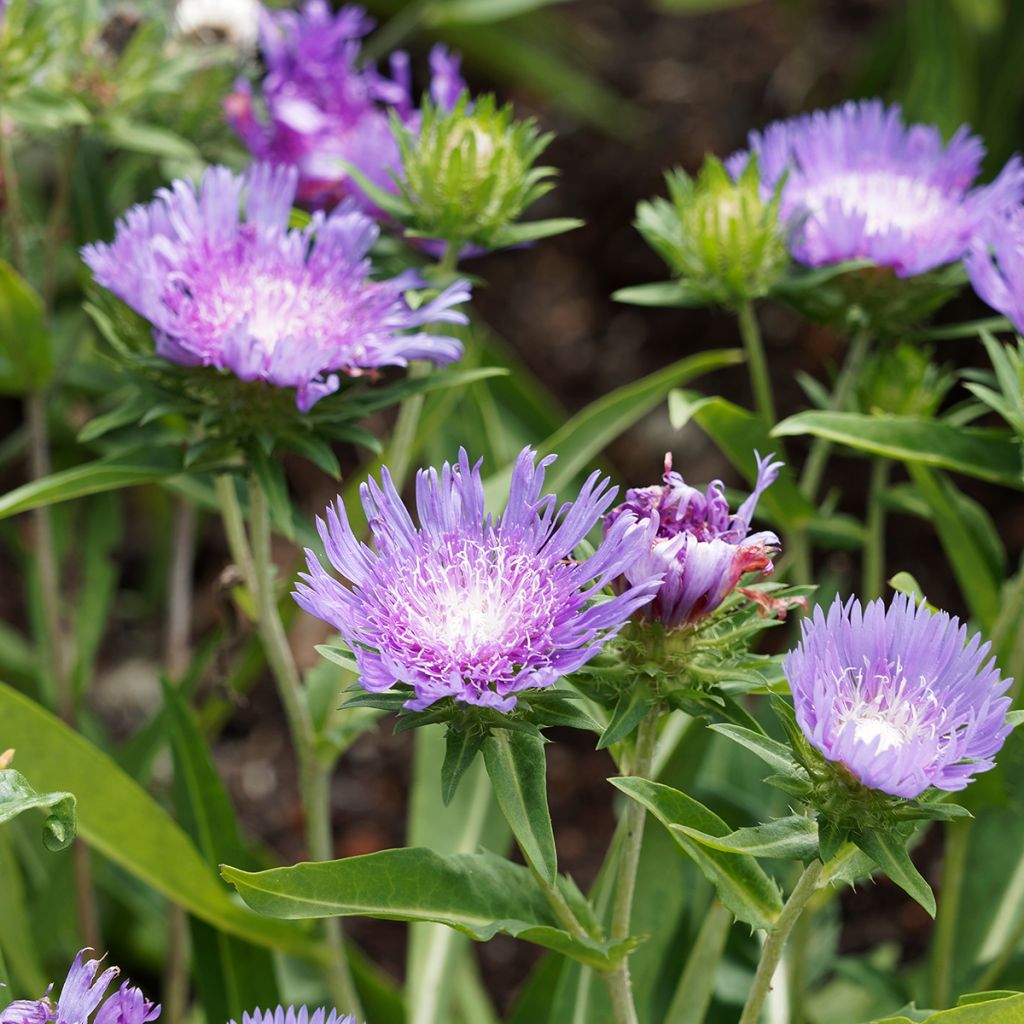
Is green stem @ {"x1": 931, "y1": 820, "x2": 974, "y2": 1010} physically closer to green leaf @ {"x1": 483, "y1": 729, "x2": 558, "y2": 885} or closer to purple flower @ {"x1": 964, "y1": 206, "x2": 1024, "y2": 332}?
purple flower @ {"x1": 964, "y1": 206, "x2": 1024, "y2": 332}

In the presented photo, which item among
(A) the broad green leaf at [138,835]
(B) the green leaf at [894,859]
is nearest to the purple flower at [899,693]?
(B) the green leaf at [894,859]

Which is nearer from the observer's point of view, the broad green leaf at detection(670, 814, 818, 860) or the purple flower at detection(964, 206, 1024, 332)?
the broad green leaf at detection(670, 814, 818, 860)

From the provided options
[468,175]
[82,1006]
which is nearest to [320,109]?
[468,175]

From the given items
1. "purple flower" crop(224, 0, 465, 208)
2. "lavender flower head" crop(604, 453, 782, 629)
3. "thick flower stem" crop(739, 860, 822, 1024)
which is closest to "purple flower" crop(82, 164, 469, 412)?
"purple flower" crop(224, 0, 465, 208)

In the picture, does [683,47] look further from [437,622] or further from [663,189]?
[437,622]

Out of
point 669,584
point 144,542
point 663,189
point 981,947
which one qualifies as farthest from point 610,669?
point 663,189

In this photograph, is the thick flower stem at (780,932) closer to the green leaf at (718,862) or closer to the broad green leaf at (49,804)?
the green leaf at (718,862)

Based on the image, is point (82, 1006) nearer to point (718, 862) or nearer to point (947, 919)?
point (718, 862)
